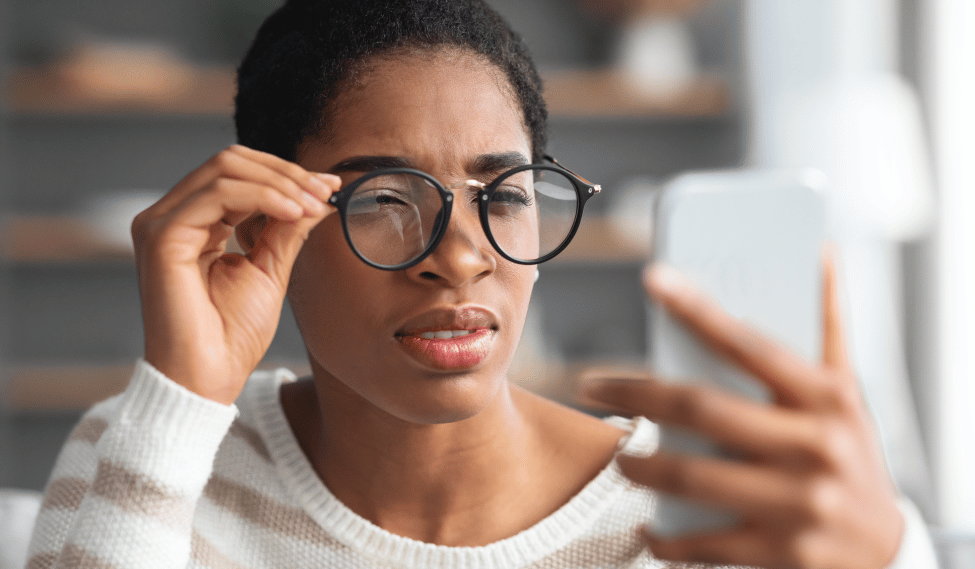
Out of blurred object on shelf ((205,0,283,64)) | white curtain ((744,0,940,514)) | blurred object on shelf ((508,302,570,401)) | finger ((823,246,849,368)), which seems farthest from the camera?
blurred object on shelf ((205,0,283,64))

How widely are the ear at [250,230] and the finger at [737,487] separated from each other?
2.01ft

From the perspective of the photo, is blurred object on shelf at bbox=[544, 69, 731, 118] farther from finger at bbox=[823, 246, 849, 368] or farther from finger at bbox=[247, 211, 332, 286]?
finger at bbox=[823, 246, 849, 368]

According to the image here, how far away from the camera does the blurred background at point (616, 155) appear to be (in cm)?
226

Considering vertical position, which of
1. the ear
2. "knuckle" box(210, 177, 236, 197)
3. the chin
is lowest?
the chin

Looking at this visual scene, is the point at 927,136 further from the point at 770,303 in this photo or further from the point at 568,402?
the point at 770,303

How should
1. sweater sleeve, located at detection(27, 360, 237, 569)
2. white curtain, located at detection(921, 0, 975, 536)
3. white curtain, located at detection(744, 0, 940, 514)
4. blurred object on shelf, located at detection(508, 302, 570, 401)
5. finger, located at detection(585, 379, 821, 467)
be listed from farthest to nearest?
blurred object on shelf, located at detection(508, 302, 570, 401)
white curtain, located at detection(921, 0, 975, 536)
white curtain, located at detection(744, 0, 940, 514)
sweater sleeve, located at detection(27, 360, 237, 569)
finger, located at detection(585, 379, 821, 467)

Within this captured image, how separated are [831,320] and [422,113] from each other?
426 millimetres

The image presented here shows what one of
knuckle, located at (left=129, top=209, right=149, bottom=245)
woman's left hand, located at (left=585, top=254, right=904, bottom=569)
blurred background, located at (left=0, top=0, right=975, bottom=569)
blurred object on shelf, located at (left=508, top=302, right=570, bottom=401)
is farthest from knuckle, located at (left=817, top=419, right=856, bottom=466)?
blurred object on shelf, located at (left=508, top=302, right=570, bottom=401)

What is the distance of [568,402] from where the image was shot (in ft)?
9.17

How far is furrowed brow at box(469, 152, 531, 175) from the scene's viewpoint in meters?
0.82

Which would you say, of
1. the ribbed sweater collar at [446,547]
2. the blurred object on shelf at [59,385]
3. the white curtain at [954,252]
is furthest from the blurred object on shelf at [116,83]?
the white curtain at [954,252]

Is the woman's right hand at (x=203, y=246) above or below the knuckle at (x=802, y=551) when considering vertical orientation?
above

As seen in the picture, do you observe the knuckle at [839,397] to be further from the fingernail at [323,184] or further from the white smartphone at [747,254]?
the fingernail at [323,184]

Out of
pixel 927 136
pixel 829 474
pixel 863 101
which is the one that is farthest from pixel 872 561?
pixel 927 136
